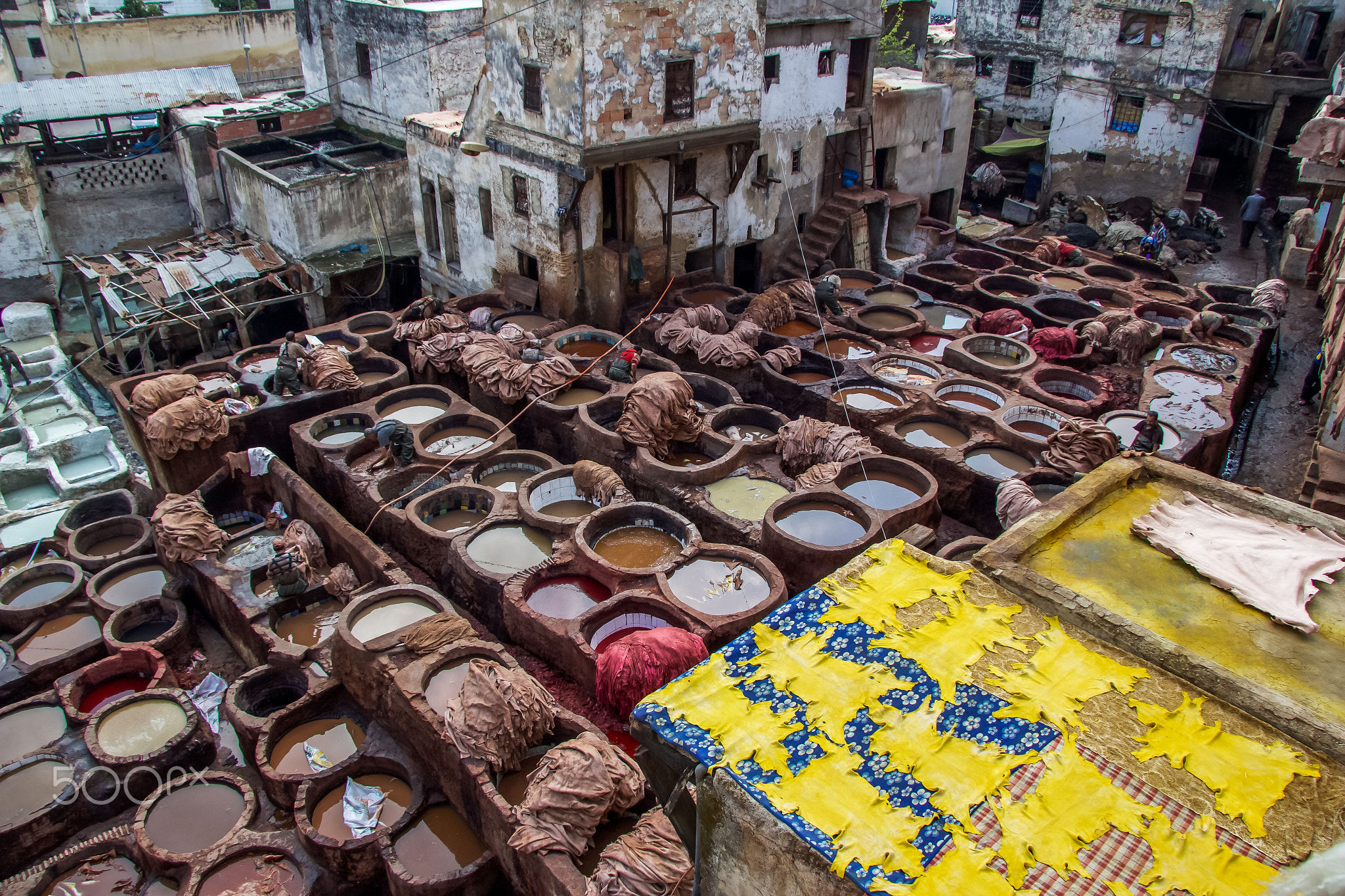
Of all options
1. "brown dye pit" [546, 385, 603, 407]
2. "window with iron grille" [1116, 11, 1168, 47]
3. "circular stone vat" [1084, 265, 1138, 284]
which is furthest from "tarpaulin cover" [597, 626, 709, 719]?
"window with iron grille" [1116, 11, 1168, 47]

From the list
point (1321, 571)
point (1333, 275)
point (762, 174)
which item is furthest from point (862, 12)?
point (1321, 571)

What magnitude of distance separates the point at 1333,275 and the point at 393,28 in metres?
23.9

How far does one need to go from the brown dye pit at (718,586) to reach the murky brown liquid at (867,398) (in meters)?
5.01

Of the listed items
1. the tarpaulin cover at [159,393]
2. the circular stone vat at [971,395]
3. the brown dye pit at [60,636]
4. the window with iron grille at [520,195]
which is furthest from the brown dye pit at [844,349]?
the brown dye pit at [60,636]

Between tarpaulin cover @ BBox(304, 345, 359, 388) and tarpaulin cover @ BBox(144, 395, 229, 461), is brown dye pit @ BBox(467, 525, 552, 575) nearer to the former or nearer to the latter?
tarpaulin cover @ BBox(304, 345, 359, 388)

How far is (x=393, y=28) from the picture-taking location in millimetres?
24469

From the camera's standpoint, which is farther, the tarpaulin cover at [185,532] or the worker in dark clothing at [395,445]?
the worker in dark clothing at [395,445]

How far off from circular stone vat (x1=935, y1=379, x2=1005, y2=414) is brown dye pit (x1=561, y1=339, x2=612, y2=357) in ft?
21.3

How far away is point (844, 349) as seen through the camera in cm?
1850

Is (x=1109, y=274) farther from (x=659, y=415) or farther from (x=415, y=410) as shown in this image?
(x=415, y=410)

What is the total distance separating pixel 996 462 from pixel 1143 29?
19.9m

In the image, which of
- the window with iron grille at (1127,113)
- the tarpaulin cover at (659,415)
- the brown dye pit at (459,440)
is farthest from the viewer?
the window with iron grille at (1127,113)

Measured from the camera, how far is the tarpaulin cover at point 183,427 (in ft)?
A: 48.4

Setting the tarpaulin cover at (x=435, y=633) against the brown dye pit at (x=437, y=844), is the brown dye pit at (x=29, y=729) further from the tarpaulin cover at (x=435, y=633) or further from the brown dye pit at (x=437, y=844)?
the brown dye pit at (x=437, y=844)
